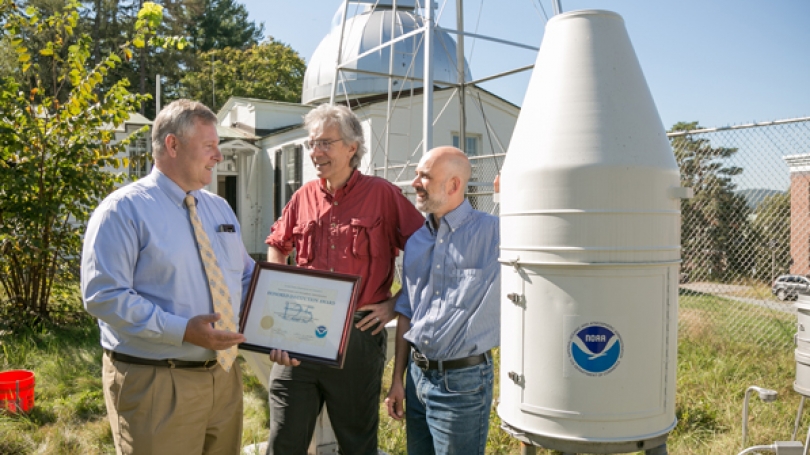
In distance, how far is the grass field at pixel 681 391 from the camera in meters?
4.68

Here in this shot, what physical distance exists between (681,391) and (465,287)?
143 inches

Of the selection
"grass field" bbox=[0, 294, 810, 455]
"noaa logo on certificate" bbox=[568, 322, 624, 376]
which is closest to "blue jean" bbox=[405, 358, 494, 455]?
"noaa logo on certificate" bbox=[568, 322, 624, 376]

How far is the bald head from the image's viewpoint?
9.31ft

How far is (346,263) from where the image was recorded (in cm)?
319

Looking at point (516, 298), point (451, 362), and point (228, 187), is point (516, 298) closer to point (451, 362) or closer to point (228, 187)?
point (451, 362)

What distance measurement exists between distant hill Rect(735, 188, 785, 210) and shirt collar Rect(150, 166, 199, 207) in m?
5.82

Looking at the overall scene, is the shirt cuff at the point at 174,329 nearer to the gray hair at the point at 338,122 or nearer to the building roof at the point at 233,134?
the gray hair at the point at 338,122

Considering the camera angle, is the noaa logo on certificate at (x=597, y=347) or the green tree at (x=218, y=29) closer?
the noaa logo on certificate at (x=597, y=347)

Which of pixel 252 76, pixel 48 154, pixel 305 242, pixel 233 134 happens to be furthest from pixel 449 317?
pixel 252 76

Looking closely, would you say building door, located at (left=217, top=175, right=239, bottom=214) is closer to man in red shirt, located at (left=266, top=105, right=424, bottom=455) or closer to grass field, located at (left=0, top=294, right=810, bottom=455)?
grass field, located at (left=0, top=294, right=810, bottom=455)

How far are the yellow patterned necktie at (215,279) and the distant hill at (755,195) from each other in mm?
5698

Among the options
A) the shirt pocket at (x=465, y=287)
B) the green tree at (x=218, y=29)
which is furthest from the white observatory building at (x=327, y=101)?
the green tree at (x=218, y=29)

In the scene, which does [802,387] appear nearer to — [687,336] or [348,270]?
[687,336]

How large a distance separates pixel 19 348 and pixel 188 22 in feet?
116
